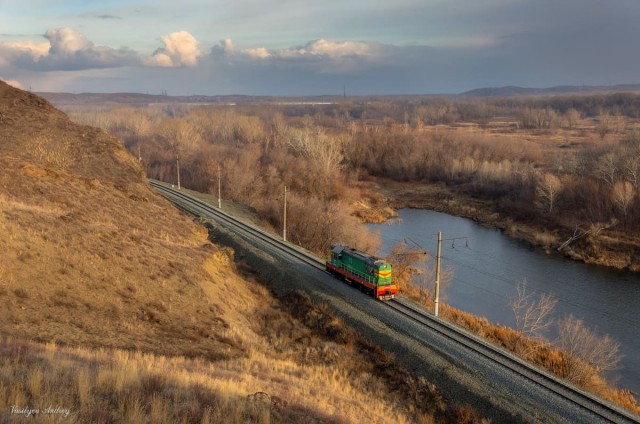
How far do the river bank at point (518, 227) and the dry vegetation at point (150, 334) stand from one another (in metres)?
41.8

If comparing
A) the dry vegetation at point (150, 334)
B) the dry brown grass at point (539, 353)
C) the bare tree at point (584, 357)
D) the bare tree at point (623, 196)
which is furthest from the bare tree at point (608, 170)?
the dry vegetation at point (150, 334)

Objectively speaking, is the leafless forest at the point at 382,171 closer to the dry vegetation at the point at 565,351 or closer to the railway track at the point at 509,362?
the dry vegetation at the point at 565,351

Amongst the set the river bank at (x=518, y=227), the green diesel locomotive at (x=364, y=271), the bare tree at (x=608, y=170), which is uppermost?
the bare tree at (x=608, y=170)

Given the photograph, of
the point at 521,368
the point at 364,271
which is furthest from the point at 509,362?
the point at 364,271

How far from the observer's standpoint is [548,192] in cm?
6931

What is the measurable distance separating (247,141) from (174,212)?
3126 inches

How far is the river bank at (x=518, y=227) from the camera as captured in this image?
54625 mm

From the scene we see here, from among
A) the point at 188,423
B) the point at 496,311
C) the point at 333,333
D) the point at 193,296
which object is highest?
the point at 188,423

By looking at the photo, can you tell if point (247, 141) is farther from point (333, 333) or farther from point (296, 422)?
point (296, 422)

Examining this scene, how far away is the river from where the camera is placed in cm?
3484

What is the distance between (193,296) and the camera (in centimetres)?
2477

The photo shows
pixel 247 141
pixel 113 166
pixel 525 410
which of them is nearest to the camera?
pixel 525 410

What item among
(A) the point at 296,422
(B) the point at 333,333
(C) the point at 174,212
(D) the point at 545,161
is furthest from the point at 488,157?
(A) the point at 296,422

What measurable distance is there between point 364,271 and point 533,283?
81.6 ft
